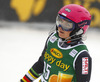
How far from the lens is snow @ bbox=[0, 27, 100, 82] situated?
4.40 metres

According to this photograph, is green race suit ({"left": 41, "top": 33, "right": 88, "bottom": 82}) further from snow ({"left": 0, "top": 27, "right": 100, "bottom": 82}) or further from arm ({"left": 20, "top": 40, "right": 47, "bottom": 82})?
snow ({"left": 0, "top": 27, "right": 100, "bottom": 82})

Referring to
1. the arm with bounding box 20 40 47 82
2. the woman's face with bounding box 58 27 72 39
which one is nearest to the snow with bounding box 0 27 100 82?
the arm with bounding box 20 40 47 82

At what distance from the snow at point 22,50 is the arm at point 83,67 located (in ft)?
7.74

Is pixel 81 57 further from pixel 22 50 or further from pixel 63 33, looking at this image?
pixel 22 50

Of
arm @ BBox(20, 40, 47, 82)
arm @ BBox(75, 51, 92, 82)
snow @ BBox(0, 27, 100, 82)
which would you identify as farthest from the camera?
snow @ BBox(0, 27, 100, 82)

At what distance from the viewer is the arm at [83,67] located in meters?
1.88

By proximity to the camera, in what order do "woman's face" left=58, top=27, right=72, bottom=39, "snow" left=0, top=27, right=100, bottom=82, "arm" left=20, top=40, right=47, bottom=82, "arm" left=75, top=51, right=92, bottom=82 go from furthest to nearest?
"snow" left=0, top=27, right=100, bottom=82
"arm" left=20, top=40, right=47, bottom=82
"woman's face" left=58, top=27, right=72, bottom=39
"arm" left=75, top=51, right=92, bottom=82

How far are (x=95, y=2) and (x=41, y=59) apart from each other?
5.82 m

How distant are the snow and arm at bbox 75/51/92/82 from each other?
7.74 ft

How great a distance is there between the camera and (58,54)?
2.01 meters

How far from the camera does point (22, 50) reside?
546 cm

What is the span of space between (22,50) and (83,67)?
12.1 ft

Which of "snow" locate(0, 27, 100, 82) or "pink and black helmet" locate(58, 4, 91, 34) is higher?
"pink and black helmet" locate(58, 4, 91, 34)

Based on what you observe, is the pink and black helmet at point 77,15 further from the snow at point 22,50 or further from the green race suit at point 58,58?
the snow at point 22,50
